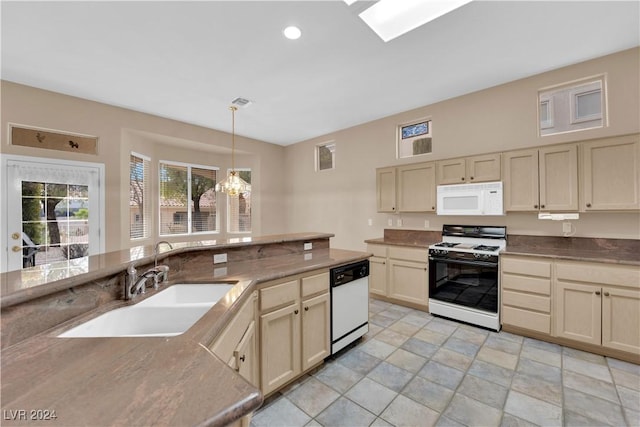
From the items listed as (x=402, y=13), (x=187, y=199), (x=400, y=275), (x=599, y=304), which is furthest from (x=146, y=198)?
(x=599, y=304)

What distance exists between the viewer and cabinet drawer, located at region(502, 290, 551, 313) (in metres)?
2.62

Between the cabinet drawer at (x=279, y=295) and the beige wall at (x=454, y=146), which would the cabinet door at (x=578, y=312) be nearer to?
the beige wall at (x=454, y=146)

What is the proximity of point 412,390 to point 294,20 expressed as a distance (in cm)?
313

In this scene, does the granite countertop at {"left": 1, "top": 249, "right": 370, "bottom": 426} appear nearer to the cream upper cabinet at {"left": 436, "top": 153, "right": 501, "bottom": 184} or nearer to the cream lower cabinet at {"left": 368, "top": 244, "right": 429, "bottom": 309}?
the cream lower cabinet at {"left": 368, "top": 244, "right": 429, "bottom": 309}

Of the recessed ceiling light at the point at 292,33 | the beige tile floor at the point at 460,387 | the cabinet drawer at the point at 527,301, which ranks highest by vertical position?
the recessed ceiling light at the point at 292,33

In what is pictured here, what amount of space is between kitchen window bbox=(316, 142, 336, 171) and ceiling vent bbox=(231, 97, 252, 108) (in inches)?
78.4

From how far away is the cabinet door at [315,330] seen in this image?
2.08 meters

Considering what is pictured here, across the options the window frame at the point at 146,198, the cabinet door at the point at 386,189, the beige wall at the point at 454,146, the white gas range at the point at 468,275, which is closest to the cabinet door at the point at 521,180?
the beige wall at the point at 454,146

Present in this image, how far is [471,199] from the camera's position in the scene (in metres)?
3.20

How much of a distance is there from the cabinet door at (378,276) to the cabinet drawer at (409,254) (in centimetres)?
19

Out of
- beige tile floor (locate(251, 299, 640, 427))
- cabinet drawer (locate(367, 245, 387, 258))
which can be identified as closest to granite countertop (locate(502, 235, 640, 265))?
beige tile floor (locate(251, 299, 640, 427))

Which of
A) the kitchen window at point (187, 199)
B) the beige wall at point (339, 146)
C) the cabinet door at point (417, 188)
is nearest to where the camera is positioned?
the beige wall at point (339, 146)

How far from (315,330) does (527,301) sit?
2.29 meters

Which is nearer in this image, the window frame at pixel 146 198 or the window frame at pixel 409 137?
the window frame at pixel 409 137
